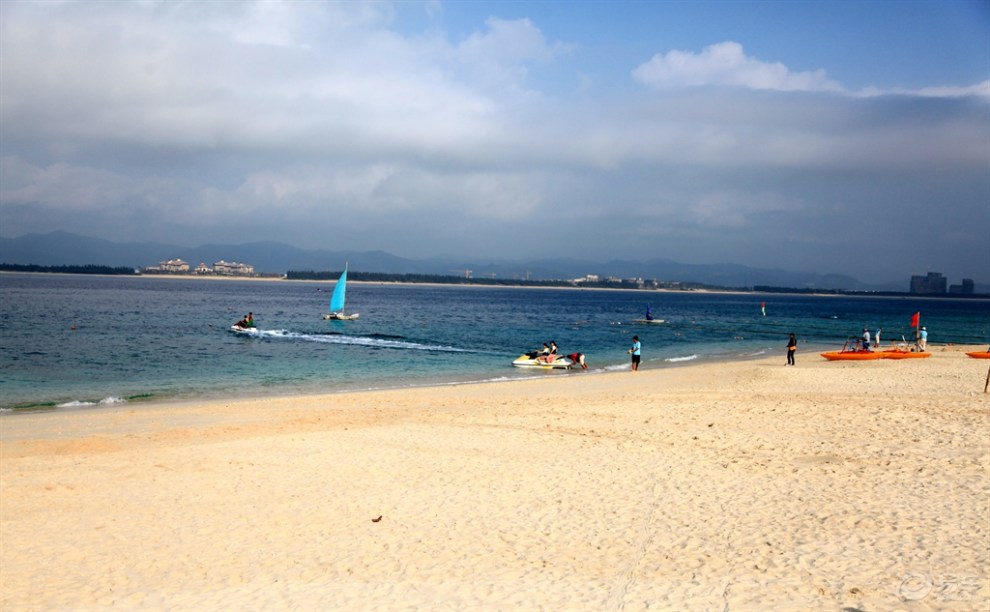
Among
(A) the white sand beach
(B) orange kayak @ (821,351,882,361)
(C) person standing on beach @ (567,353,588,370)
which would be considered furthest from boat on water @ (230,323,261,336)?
(B) orange kayak @ (821,351,882,361)

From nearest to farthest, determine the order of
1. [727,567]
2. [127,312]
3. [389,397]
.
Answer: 1. [727,567]
2. [389,397]
3. [127,312]

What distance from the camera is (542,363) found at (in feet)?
106

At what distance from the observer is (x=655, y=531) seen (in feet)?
29.3

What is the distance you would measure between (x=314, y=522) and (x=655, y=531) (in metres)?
4.61

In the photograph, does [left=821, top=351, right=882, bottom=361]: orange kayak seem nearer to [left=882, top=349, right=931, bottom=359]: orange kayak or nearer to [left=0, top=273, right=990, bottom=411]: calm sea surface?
[left=882, top=349, right=931, bottom=359]: orange kayak

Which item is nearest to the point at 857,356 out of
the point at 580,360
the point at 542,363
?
the point at 580,360

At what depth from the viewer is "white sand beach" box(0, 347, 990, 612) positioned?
289 inches

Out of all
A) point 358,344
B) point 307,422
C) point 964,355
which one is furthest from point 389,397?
point 964,355

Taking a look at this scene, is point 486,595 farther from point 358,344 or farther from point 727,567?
point 358,344

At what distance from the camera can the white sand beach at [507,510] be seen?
7328 mm

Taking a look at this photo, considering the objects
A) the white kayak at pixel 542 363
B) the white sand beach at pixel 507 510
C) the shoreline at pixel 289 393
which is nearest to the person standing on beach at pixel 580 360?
the white kayak at pixel 542 363

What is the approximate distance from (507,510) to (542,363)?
74.2 ft

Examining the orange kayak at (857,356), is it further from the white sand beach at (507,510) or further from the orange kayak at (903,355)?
the white sand beach at (507,510)

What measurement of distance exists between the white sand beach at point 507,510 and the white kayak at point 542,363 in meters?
14.3
